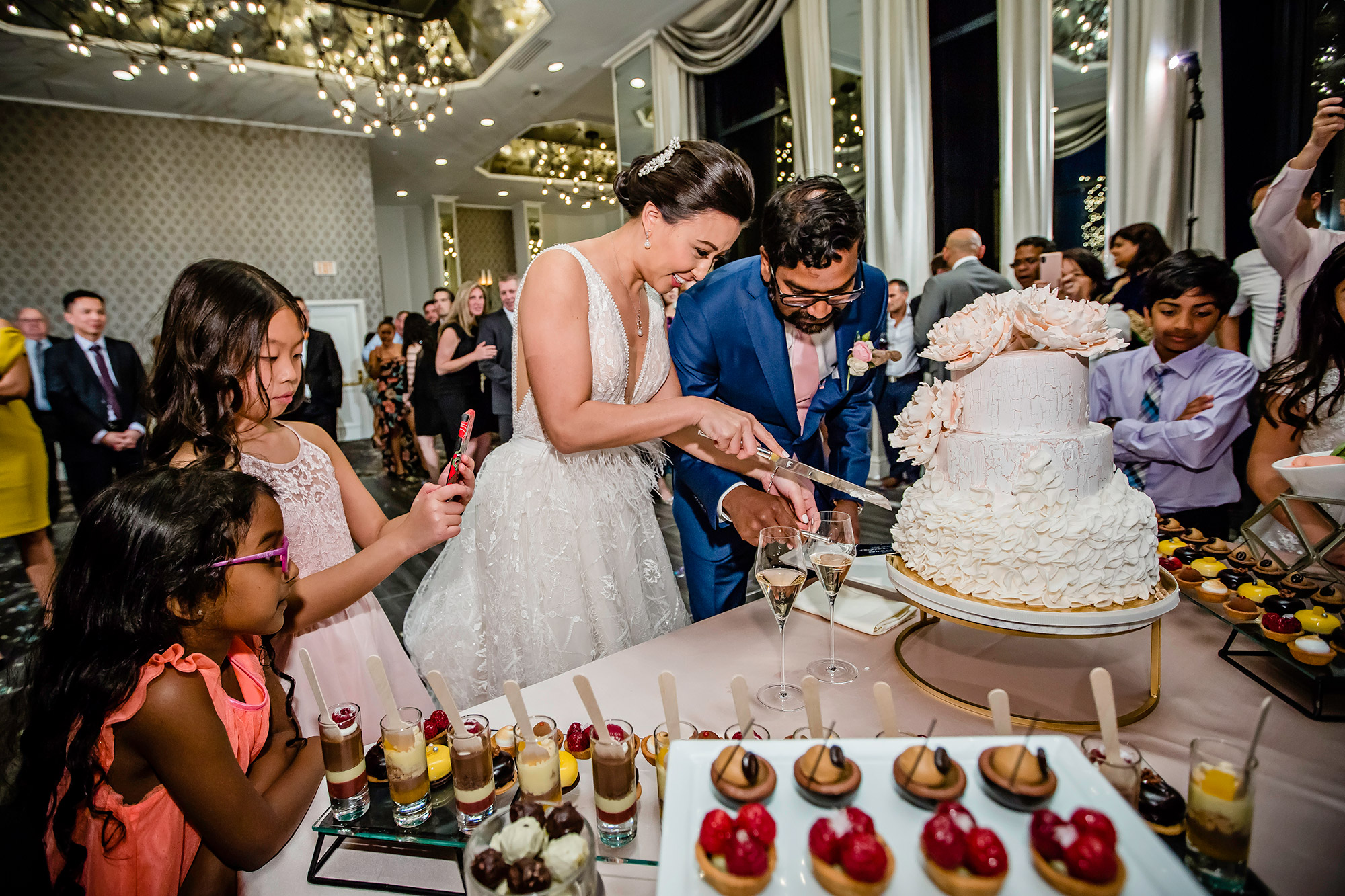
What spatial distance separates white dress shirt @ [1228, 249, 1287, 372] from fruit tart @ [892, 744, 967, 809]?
3.88 m

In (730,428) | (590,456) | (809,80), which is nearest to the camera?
(730,428)

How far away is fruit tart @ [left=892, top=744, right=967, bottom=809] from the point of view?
0.78m

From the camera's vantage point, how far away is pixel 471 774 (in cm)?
91

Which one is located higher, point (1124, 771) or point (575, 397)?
point (575, 397)

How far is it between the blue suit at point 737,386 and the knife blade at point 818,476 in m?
0.24

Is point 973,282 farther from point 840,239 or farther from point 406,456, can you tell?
point 406,456

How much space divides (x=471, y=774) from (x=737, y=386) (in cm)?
145

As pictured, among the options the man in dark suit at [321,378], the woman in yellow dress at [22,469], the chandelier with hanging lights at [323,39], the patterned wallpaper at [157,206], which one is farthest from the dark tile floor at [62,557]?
the chandelier with hanging lights at [323,39]

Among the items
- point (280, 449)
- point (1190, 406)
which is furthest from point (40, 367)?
point (1190, 406)

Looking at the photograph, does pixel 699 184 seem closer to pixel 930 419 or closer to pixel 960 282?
pixel 930 419

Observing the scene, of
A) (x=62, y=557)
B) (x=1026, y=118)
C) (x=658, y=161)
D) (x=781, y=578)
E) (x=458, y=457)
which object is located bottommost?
(x=62, y=557)

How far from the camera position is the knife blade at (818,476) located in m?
1.55

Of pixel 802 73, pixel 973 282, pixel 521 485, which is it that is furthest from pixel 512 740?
pixel 802 73

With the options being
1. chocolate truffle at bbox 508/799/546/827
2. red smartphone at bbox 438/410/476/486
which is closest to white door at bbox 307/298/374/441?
red smartphone at bbox 438/410/476/486
